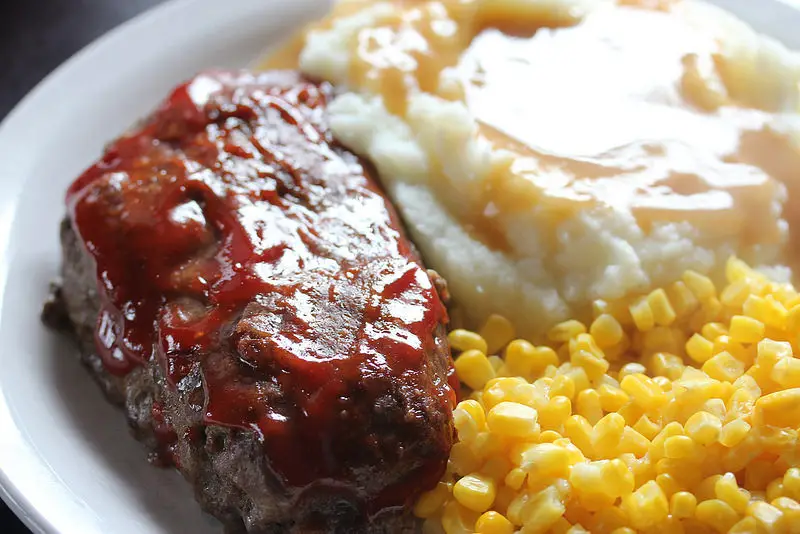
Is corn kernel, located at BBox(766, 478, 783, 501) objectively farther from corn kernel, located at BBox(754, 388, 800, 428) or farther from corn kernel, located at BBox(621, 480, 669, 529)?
corn kernel, located at BBox(621, 480, 669, 529)

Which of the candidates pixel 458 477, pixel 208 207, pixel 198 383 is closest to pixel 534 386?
pixel 458 477

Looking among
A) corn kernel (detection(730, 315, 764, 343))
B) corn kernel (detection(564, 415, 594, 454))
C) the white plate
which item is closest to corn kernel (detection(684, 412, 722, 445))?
corn kernel (detection(564, 415, 594, 454))

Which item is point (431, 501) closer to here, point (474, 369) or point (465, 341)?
point (474, 369)

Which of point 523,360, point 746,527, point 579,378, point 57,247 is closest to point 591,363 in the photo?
point 579,378

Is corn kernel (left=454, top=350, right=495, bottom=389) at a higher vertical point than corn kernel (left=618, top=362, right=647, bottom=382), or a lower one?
higher

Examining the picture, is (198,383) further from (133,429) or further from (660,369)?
(660,369)

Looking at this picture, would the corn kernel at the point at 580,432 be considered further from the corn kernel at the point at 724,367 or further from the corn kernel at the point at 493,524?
the corn kernel at the point at 724,367
